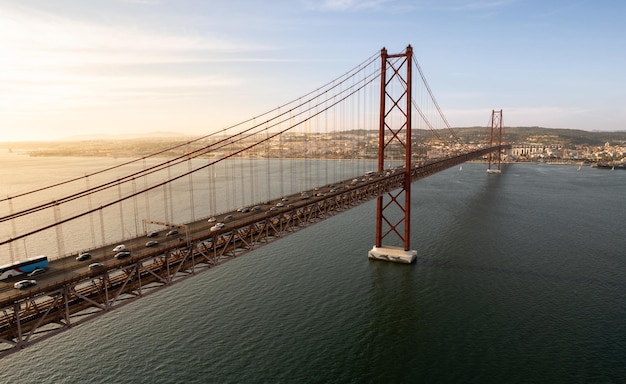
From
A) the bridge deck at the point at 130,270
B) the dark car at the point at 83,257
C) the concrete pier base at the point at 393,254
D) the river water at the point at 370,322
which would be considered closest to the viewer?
the bridge deck at the point at 130,270

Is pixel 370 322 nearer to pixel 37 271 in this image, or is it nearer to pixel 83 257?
pixel 83 257

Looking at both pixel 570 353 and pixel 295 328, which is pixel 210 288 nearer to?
pixel 295 328

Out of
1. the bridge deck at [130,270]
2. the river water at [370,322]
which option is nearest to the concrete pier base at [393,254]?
the river water at [370,322]

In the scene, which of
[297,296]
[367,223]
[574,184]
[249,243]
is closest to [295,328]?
[297,296]

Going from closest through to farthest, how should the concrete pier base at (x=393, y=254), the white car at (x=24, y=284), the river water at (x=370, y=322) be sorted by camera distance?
the white car at (x=24, y=284), the river water at (x=370, y=322), the concrete pier base at (x=393, y=254)

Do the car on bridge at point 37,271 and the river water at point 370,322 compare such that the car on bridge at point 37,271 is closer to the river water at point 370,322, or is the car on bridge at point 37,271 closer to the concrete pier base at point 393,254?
the river water at point 370,322
